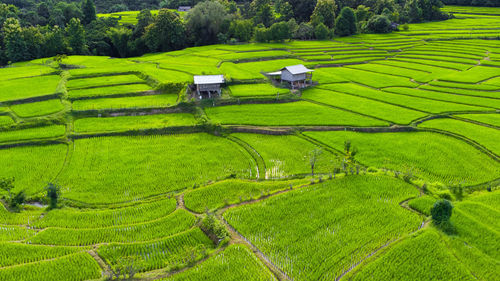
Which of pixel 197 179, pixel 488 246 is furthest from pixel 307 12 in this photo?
pixel 488 246

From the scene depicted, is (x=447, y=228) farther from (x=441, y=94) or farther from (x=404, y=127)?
(x=441, y=94)

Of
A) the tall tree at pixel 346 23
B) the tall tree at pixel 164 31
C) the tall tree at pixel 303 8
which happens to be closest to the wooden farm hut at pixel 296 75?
the tall tree at pixel 164 31

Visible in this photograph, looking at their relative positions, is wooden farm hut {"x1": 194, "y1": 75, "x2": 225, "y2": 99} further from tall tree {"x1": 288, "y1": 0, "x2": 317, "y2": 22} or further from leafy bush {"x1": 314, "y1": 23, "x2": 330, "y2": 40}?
tall tree {"x1": 288, "y1": 0, "x2": 317, "y2": 22}

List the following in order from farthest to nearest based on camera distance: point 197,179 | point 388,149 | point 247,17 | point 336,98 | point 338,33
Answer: point 247,17
point 338,33
point 336,98
point 388,149
point 197,179

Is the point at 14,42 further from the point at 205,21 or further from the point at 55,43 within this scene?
the point at 205,21

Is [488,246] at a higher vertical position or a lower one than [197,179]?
lower

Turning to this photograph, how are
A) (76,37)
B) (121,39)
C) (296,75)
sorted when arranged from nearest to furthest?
(296,75) < (76,37) < (121,39)

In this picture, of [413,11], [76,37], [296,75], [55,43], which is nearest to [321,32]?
[413,11]
